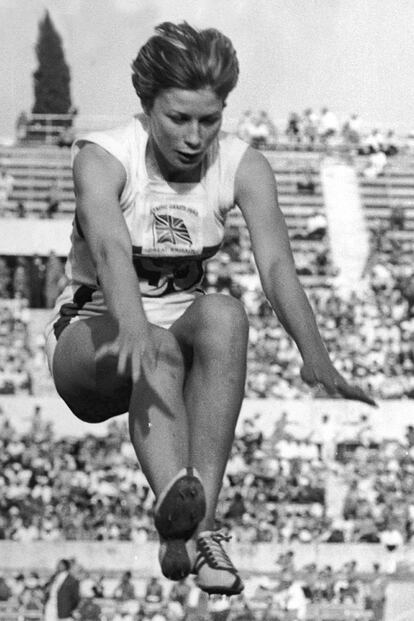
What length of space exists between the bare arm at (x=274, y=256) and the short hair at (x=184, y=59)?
0.34 m

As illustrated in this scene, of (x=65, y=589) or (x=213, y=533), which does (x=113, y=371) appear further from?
(x=65, y=589)

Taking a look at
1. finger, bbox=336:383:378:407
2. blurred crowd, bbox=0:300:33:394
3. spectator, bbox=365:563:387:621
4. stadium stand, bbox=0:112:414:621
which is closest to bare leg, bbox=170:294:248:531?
finger, bbox=336:383:378:407

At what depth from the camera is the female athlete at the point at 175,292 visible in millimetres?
5141

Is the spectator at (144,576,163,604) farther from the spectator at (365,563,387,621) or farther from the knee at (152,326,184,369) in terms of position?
Answer: the knee at (152,326,184,369)

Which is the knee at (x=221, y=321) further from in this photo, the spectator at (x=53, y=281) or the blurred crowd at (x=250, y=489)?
the spectator at (x=53, y=281)

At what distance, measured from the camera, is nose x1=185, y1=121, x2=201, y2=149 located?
5.34 meters

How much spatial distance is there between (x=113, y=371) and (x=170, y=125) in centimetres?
80

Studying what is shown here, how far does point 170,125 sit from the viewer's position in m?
5.37

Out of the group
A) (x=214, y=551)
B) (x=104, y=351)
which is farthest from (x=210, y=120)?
(x=214, y=551)

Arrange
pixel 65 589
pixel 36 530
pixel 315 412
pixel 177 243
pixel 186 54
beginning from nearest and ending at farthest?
pixel 186 54 < pixel 177 243 < pixel 65 589 < pixel 36 530 < pixel 315 412

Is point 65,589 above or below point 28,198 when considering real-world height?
below

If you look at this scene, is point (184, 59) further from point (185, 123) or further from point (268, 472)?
point (268, 472)

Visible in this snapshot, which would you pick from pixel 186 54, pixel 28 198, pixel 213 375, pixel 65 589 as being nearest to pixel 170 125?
pixel 186 54

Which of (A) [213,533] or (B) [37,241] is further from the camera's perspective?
(B) [37,241]
